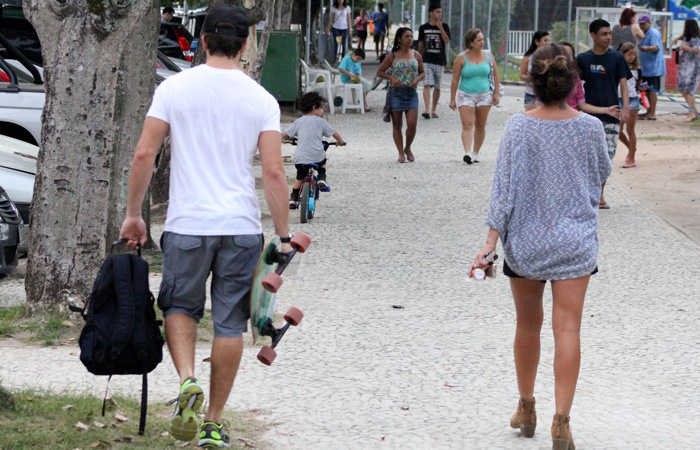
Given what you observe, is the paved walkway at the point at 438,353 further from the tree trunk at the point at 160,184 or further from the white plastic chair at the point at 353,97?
the white plastic chair at the point at 353,97

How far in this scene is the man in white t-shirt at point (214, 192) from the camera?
4.28m

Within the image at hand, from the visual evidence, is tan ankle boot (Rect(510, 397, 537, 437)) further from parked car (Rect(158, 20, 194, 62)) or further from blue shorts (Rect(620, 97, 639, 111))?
parked car (Rect(158, 20, 194, 62))

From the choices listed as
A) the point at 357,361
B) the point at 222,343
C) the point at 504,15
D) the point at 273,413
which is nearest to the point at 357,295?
the point at 357,361

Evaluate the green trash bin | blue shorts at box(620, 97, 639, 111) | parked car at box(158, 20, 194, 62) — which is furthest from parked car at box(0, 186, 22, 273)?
parked car at box(158, 20, 194, 62)

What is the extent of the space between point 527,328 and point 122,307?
1.74 meters

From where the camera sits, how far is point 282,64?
20.8 metres

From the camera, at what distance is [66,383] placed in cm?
541

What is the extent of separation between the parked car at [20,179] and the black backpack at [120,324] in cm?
442

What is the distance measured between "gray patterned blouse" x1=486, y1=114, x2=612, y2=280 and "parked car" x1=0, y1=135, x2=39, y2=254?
4.94 meters

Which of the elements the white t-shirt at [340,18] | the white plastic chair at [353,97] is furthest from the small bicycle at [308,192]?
the white t-shirt at [340,18]

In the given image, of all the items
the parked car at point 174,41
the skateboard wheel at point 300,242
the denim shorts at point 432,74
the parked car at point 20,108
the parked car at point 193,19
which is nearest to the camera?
the skateboard wheel at point 300,242

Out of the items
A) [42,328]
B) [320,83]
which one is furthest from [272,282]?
[320,83]

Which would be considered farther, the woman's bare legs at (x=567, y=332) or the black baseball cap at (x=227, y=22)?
the woman's bare legs at (x=567, y=332)

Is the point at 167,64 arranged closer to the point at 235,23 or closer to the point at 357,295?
the point at 357,295
